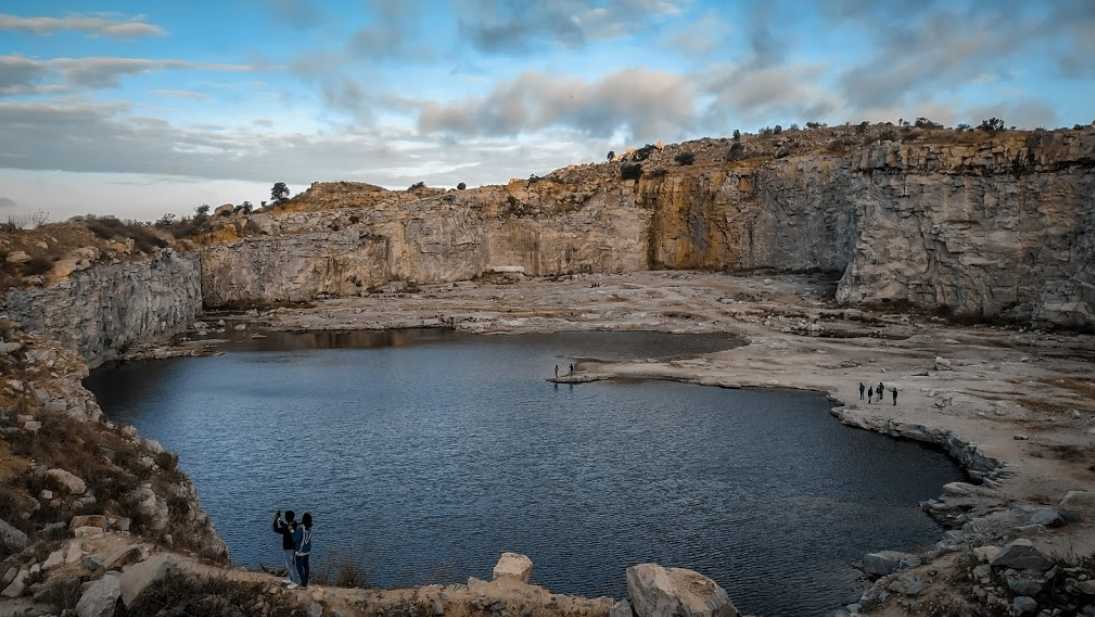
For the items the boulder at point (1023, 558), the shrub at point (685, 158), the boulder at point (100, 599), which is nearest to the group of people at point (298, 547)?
the boulder at point (100, 599)

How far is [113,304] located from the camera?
1740 inches

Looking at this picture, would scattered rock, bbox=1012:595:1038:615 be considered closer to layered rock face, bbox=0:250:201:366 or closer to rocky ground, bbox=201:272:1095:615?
rocky ground, bbox=201:272:1095:615

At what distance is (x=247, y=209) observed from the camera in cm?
7912

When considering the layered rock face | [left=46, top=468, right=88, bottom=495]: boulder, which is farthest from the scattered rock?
the layered rock face

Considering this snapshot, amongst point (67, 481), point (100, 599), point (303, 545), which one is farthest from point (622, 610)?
point (67, 481)

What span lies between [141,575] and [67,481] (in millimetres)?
3561

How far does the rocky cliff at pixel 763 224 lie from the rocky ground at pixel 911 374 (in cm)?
304

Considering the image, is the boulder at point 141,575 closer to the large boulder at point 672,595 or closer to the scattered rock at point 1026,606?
the large boulder at point 672,595

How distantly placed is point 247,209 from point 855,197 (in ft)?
182

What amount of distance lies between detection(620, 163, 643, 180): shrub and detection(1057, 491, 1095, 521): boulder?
65.5 metres

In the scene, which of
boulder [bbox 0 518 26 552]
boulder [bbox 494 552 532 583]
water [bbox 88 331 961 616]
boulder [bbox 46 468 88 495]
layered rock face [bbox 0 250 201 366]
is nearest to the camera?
boulder [bbox 0 518 26 552]

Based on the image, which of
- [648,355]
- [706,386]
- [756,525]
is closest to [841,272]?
[648,355]

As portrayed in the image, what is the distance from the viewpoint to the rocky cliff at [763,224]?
49406 millimetres

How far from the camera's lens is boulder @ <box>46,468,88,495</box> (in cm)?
1199
